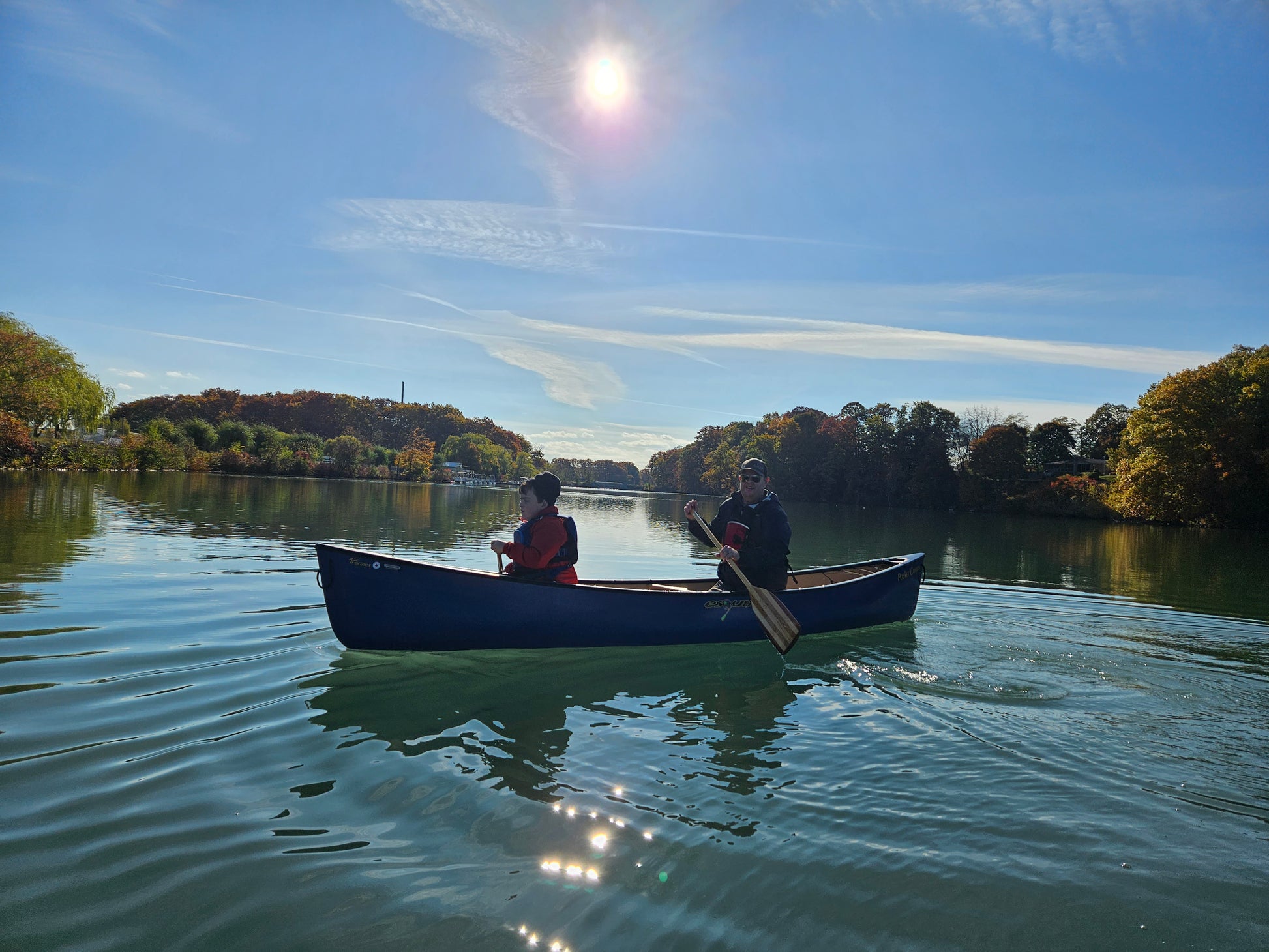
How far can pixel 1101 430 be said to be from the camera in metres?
67.6

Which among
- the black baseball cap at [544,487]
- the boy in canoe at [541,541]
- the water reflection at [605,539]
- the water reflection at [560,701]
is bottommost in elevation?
the water reflection at [560,701]

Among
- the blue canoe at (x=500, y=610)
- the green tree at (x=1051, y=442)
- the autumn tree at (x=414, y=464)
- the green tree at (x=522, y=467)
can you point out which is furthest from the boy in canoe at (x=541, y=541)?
the green tree at (x=522, y=467)

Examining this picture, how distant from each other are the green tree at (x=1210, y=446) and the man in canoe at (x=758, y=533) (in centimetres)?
4239

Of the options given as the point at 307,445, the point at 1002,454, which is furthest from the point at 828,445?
the point at 307,445

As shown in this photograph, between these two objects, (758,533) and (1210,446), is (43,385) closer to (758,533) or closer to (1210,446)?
(758,533)

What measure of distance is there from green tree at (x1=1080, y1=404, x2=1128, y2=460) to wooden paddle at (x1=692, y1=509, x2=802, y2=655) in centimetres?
7029

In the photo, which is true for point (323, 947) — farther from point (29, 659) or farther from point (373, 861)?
point (29, 659)

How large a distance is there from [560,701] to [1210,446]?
4576 cm

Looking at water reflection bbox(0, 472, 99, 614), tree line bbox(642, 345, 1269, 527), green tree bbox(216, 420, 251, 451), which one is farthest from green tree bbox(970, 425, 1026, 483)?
green tree bbox(216, 420, 251, 451)

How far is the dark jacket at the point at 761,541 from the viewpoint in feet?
25.7

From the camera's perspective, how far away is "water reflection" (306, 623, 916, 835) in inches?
185

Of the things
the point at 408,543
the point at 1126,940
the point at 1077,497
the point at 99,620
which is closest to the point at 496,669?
the point at 99,620

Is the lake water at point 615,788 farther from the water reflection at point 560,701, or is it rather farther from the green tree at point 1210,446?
the green tree at point 1210,446

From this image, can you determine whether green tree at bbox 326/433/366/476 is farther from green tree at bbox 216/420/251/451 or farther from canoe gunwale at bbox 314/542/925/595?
canoe gunwale at bbox 314/542/925/595
